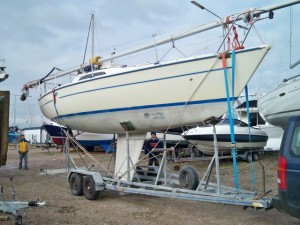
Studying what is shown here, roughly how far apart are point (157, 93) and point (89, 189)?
2.82 m

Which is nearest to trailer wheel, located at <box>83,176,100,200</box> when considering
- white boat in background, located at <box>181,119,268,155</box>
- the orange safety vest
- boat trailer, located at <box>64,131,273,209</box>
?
boat trailer, located at <box>64,131,273,209</box>

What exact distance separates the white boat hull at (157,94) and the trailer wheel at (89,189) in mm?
1233

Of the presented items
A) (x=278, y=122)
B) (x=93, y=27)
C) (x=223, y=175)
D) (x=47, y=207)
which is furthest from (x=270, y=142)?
(x=47, y=207)

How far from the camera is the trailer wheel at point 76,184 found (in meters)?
8.64

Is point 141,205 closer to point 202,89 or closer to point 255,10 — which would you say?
point 202,89

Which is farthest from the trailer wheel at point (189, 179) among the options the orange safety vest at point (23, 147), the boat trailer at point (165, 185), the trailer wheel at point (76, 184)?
the orange safety vest at point (23, 147)

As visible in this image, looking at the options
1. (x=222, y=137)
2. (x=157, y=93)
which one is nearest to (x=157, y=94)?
(x=157, y=93)

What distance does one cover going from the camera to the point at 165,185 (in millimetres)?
7914

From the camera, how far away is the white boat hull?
6.57m

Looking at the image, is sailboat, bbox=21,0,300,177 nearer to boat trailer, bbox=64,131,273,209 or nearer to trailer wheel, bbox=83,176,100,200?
boat trailer, bbox=64,131,273,209

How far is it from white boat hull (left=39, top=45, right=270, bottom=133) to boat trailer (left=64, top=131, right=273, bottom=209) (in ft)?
2.32

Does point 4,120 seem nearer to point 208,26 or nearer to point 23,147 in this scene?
point 208,26

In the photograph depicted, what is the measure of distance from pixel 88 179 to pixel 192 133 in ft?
24.0

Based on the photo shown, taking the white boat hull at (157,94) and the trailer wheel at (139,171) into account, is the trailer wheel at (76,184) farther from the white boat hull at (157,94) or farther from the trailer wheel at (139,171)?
the trailer wheel at (139,171)
